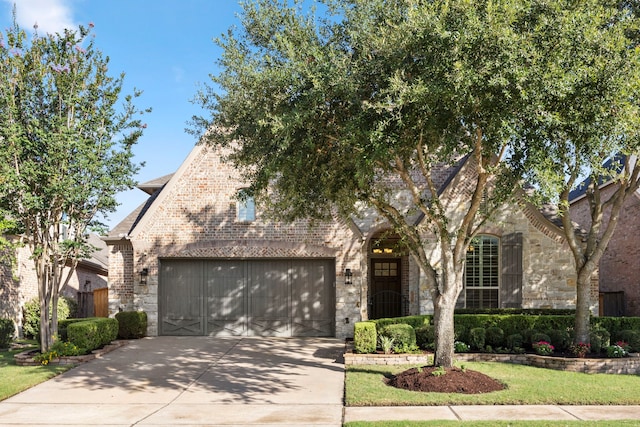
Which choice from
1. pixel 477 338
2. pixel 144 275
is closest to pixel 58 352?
pixel 144 275

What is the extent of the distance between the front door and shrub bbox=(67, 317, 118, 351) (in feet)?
31.8

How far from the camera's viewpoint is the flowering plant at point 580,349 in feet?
44.5

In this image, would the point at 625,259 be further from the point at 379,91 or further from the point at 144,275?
the point at 144,275

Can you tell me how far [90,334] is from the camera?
48.7ft

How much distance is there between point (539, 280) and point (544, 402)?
8941 mm

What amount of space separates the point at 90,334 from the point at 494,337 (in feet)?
32.5

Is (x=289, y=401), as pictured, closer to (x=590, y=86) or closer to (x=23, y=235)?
(x=590, y=86)

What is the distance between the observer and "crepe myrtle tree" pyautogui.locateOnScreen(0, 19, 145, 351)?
1398 cm

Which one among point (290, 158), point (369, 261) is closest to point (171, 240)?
point (369, 261)

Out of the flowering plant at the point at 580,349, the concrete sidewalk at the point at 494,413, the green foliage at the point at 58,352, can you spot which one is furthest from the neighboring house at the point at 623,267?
the green foliage at the point at 58,352

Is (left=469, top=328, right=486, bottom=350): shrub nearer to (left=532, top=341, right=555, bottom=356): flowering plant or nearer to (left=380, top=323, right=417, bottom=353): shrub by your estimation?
(left=532, top=341, right=555, bottom=356): flowering plant

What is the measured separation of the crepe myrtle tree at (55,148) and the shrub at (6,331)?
112 inches

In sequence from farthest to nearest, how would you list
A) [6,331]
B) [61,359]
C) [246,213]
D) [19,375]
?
[246,213]
[6,331]
[61,359]
[19,375]

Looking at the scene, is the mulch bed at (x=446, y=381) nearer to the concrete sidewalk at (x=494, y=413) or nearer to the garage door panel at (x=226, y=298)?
the concrete sidewalk at (x=494, y=413)
